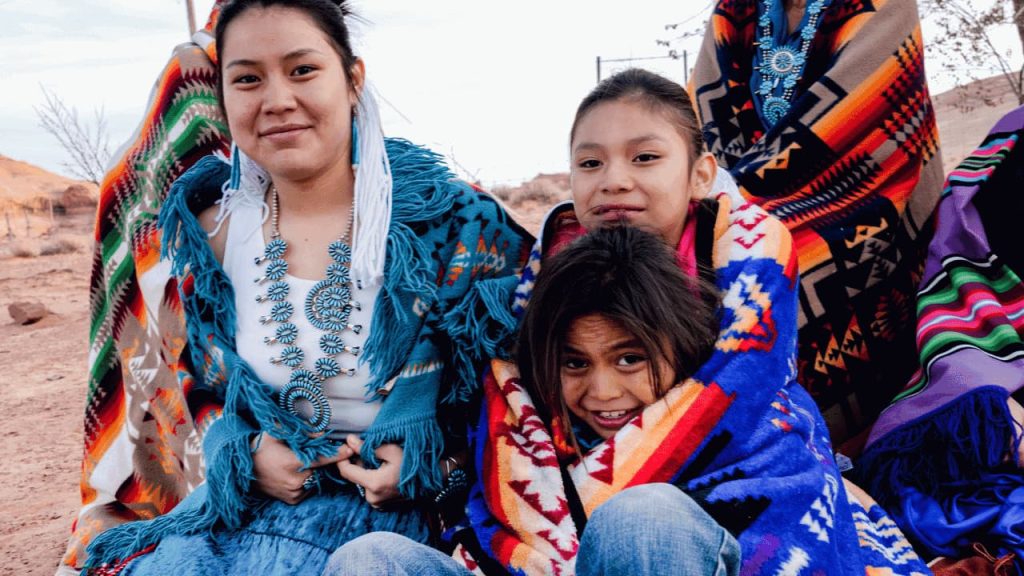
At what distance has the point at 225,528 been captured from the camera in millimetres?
2193

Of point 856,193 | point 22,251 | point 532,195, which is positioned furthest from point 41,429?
point 532,195

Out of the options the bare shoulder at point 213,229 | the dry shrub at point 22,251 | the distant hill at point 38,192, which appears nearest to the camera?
the bare shoulder at point 213,229

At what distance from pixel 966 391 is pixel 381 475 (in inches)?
61.8

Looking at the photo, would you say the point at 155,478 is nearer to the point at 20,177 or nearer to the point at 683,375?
the point at 683,375

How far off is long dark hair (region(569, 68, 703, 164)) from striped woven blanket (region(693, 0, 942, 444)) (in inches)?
27.6

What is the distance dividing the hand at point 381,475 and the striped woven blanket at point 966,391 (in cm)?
Answer: 136

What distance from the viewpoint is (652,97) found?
2225mm

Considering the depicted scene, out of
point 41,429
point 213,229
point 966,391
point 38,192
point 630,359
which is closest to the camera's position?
point 630,359

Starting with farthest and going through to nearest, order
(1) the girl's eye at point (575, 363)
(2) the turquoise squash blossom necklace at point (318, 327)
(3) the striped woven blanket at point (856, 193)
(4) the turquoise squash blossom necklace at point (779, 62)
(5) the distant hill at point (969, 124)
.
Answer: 1. (5) the distant hill at point (969, 124)
2. (4) the turquoise squash blossom necklace at point (779, 62)
3. (3) the striped woven blanket at point (856, 193)
4. (2) the turquoise squash blossom necklace at point (318, 327)
5. (1) the girl's eye at point (575, 363)

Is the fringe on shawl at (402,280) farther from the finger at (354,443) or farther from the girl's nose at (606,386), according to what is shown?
the girl's nose at (606,386)

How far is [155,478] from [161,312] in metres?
0.78

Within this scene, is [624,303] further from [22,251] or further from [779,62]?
[22,251]

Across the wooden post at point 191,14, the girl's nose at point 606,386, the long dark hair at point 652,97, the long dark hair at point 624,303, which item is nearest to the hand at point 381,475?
the long dark hair at point 624,303

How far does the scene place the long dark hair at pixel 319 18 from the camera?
2.17 metres
